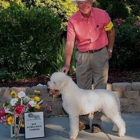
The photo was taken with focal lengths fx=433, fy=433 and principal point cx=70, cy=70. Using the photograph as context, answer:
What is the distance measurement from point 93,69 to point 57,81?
0.81 meters

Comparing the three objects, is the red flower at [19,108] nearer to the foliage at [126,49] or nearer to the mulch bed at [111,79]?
the mulch bed at [111,79]

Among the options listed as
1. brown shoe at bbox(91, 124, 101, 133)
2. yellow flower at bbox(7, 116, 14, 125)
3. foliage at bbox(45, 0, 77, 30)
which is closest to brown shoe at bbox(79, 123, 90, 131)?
brown shoe at bbox(91, 124, 101, 133)

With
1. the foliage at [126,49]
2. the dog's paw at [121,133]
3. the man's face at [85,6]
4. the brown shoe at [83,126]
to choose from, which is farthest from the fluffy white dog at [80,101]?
the foliage at [126,49]

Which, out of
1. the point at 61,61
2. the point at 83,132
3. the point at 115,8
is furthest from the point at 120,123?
the point at 115,8

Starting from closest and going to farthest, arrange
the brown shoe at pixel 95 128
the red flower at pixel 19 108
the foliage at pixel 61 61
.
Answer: the red flower at pixel 19 108 → the brown shoe at pixel 95 128 → the foliage at pixel 61 61

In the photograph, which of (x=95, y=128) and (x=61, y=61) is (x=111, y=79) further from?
(x=95, y=128)

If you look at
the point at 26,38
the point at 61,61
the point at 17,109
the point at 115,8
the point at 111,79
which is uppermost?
the point at 115,8

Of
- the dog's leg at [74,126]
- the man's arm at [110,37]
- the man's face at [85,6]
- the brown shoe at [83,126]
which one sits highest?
the man's face at [85,6]

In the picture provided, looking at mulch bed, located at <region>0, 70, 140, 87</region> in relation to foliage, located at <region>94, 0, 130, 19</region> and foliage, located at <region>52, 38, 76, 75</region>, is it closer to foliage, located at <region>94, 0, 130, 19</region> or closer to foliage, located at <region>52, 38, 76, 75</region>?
foliage, located at <region>52, 38, 76, 75</region>

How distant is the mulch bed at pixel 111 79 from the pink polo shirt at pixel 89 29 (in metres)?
1.95

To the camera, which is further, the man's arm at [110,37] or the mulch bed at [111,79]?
the mulch bed at [111,79]

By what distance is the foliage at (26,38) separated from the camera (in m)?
8.08

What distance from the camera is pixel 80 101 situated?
577 centimetres

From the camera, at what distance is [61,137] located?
6.14m
